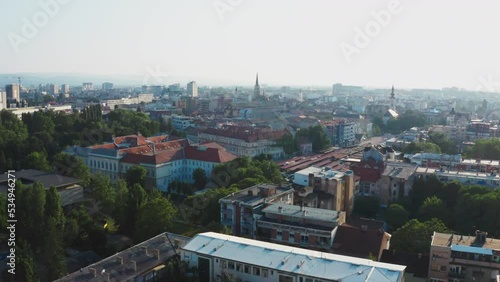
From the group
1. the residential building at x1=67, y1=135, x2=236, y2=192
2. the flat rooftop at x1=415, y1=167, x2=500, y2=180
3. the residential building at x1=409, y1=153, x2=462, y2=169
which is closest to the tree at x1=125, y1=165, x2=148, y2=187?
the residential building at x1=67, y1=135, x2=236, y2=192

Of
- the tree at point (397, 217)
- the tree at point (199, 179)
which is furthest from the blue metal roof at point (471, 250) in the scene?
the tree at point (199, 179)

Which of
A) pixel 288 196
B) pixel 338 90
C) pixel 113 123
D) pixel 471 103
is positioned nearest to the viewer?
pixel 288 196

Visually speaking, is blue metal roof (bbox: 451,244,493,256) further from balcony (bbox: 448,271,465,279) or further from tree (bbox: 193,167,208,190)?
tree (bbox: 193,167,208,190)

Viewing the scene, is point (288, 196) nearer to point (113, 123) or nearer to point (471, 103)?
point (113, 123)

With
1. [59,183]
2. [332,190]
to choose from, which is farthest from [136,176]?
[332,190]

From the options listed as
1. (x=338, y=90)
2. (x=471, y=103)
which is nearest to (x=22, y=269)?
(x=471, y=103)

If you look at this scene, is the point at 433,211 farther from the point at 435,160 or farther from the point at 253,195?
the point at 435,160
